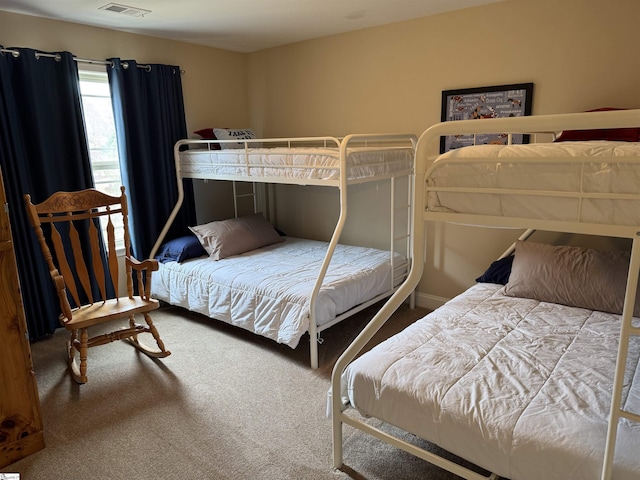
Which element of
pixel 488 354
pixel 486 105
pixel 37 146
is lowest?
pixel 488 354

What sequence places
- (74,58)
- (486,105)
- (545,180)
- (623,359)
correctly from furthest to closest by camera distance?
(74,58) < (486,105) < (545,180) < (623,359)

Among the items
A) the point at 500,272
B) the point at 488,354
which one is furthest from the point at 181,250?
the point at 488,354

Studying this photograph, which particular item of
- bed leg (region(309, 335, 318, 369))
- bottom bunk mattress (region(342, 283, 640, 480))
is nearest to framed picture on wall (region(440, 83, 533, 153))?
bottom bunk mattress (region(342, 283, 640, 480))

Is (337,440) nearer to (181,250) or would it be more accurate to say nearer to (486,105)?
(181,250)

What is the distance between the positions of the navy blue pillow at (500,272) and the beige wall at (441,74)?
36 cm

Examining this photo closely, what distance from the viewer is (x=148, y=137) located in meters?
3.67

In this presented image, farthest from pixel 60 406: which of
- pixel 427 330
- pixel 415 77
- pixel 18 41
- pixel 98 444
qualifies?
pixel 415 77

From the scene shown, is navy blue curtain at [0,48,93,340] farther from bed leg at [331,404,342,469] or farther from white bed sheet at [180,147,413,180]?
bed leg at [331,404,342,469]

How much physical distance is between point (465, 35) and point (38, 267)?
3482 mm

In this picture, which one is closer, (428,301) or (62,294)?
(62,294)

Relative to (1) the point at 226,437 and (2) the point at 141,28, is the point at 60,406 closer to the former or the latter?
(1) the point at 226,437

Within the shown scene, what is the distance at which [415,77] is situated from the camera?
11.1ft

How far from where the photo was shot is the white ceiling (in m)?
2.81

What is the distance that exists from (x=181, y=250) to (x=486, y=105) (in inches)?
102
